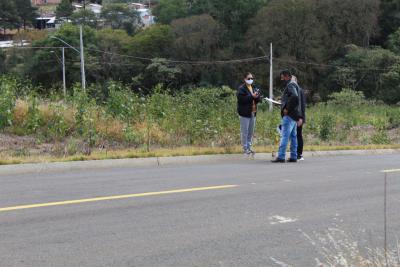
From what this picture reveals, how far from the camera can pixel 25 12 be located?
13150 centimetres

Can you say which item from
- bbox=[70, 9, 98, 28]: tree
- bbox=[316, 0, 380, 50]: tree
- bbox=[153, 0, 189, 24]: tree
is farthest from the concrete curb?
bbox=[70, 9, 98, 28]: tree

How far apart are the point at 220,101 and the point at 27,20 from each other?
124m

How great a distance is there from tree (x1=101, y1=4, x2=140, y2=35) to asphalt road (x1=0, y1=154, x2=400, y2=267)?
97.2m

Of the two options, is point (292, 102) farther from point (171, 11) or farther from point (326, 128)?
point (171, 11)

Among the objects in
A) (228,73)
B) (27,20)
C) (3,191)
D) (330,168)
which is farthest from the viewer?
(27,20)

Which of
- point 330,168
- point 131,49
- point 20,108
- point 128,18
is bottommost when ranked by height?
point 330,168

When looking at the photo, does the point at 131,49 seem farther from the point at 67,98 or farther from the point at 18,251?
the point at 18,251

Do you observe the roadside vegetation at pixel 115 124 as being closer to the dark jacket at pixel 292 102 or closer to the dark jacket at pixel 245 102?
the dark jacket at pixel 245 102

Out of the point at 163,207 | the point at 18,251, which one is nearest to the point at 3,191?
the point at 163,207

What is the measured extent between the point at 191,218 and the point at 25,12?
134168 millimetres

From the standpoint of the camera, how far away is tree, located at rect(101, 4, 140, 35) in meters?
105

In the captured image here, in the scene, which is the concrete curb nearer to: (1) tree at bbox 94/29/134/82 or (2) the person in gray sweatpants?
(2) the person in gray sweatpants

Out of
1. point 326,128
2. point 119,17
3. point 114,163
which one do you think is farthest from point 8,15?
point 114,163

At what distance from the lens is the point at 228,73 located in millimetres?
79812
